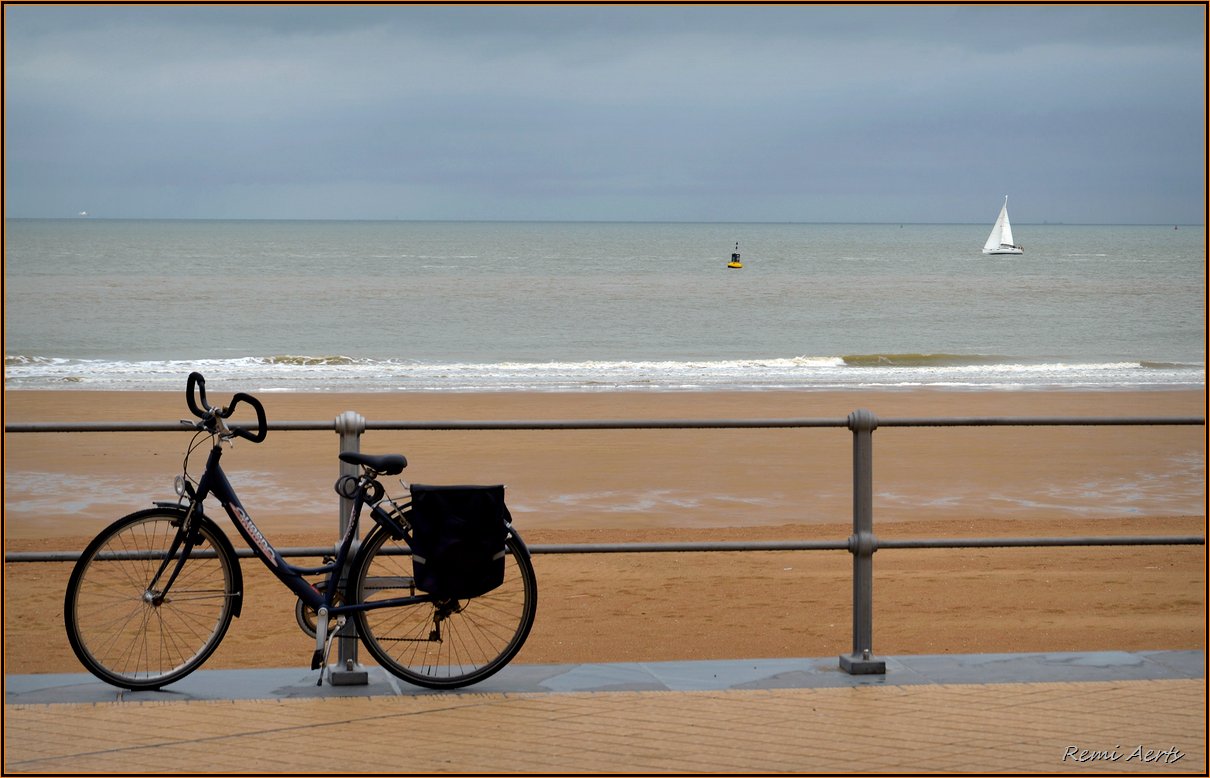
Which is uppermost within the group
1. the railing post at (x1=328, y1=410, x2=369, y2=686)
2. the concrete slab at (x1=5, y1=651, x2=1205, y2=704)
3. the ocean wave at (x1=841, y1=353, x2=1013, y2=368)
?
the railing post at (x1=328, y1=410, x2=369, y2=686)

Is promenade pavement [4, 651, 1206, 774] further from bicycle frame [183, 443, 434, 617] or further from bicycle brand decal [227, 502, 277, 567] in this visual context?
bicycle brand decal [227, 502, 277, 567]

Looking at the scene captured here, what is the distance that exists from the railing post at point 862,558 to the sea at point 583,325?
20.3 meters

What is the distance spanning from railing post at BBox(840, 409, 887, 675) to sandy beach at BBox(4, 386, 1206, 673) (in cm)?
180

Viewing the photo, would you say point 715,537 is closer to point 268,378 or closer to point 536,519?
point 536,519

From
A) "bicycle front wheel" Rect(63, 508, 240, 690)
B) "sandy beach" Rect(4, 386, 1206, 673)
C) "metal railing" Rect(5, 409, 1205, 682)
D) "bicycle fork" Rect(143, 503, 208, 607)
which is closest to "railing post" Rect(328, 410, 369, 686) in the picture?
"metal railing" Rect(5, 409, 1205, 682)

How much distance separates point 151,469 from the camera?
1584 cm

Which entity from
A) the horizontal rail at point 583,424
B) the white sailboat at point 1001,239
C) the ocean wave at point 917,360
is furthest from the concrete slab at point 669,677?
the white sailboat at point 1001,239

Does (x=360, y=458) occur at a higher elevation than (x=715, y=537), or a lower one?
higher

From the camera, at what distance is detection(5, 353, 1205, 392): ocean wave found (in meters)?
28.3

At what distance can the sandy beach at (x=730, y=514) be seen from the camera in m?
8.48

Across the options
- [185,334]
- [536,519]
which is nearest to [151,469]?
[536,519]

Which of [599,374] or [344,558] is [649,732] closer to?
[344,558]

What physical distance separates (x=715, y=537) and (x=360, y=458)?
693cm

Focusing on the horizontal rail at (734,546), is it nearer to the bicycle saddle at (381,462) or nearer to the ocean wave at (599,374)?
the bicycle saddle at (381,462)
